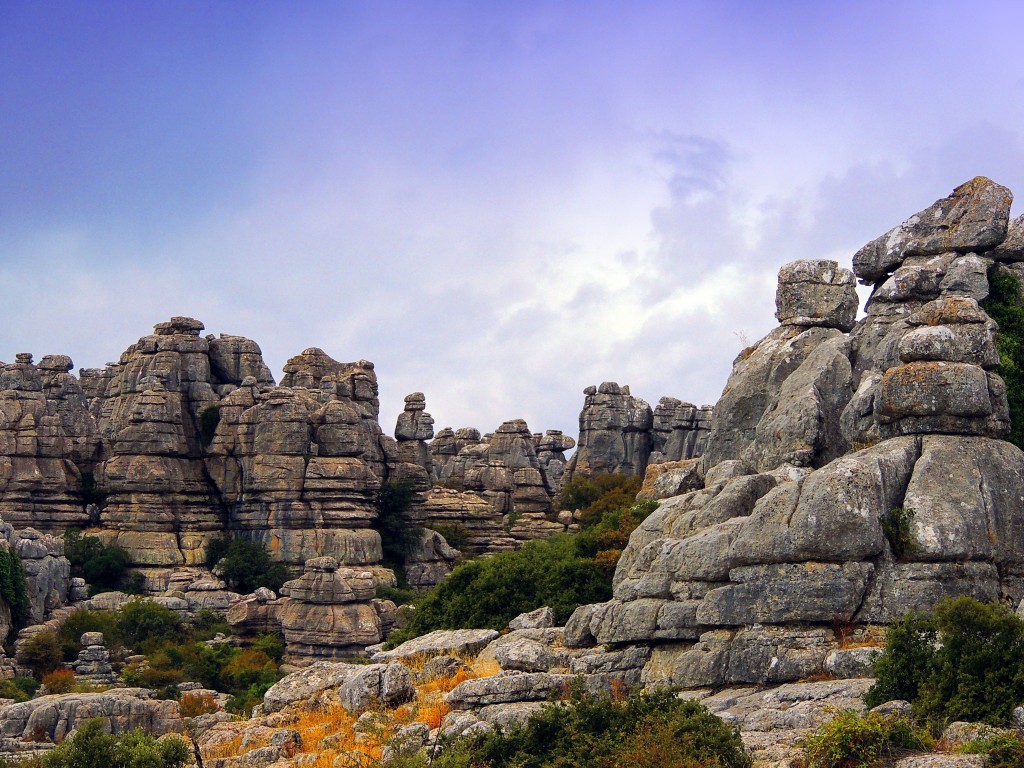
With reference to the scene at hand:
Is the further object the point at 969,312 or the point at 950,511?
the point at 969,312

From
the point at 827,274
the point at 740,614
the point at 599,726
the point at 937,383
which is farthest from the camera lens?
the point at 827,274

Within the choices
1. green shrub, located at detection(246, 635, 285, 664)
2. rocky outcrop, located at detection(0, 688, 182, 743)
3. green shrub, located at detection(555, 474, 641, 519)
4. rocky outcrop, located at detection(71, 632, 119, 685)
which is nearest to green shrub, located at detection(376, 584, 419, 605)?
green shrub, located at detection(246, 635, 285, 664)

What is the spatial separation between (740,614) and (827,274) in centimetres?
1407

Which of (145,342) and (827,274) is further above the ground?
(145,342)

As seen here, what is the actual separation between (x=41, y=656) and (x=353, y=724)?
115 feet

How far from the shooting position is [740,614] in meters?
23.2

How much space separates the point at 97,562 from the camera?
70375 millimetres

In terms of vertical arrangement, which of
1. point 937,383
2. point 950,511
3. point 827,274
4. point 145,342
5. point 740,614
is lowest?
point 740,614

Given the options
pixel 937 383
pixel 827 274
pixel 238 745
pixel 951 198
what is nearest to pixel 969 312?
pixel 937 383

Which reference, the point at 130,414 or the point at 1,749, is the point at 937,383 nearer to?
the point at 1,749

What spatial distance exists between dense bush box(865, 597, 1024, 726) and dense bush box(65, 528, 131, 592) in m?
56.2

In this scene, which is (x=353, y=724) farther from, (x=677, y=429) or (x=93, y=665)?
(x=677, y=429)

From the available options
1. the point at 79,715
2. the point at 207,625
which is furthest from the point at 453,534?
the point at 79,715

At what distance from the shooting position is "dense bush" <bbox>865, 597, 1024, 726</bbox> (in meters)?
17.7
